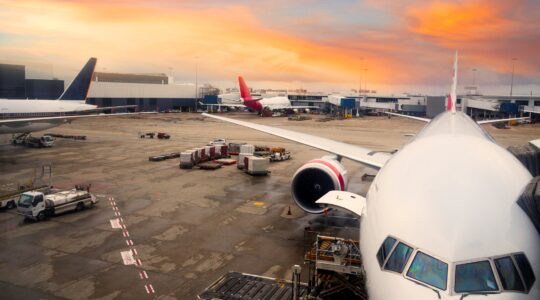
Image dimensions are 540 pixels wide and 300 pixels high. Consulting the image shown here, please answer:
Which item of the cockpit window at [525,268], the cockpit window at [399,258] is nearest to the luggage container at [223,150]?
the cockpit window at [399,258]

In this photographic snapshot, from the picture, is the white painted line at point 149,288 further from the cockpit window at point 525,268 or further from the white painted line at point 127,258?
the cockpit window at point 525,268

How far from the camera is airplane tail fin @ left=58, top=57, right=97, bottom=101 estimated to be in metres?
45.2

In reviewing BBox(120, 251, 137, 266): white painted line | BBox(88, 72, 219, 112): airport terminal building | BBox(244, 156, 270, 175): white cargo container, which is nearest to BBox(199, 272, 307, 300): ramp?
BBox(120, 251, 137, 266): white painted line

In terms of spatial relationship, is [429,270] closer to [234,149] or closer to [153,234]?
[153,234]

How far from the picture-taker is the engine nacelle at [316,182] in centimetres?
1567

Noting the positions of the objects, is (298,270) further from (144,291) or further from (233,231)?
(233,231)

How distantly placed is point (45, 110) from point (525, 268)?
4256 centimetres

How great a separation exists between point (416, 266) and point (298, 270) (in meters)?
4.34

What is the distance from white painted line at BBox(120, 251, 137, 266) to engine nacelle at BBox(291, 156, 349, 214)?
6230 millimetres

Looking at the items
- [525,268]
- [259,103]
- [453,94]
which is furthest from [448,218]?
[259,103]

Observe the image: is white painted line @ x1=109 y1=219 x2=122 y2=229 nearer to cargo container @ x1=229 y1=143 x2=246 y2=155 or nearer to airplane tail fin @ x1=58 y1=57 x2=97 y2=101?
cargo container @ x1=229 y1=143 x2=246 y2=155

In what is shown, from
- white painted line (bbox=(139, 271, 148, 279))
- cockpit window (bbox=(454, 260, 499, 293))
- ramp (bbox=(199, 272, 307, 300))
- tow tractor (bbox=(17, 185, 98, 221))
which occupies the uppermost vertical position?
cockpit window (bbox=(454, 260, 499, 293))

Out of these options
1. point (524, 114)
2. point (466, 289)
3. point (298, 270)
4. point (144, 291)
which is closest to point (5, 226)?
point (144, 291)

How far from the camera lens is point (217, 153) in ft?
114
